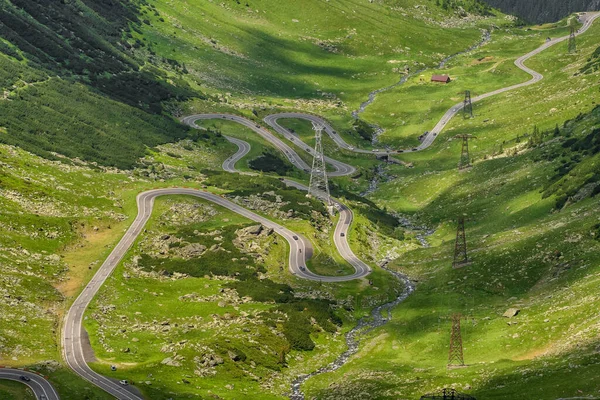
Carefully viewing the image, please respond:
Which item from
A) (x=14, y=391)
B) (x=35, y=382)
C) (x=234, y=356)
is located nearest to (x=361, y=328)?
(x=234, y=356)

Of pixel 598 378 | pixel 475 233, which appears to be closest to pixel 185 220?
pixel 475 233

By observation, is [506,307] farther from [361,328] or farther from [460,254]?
[460,254]

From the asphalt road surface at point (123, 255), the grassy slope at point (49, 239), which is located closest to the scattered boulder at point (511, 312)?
the asphalt road surface at point (123, 255)

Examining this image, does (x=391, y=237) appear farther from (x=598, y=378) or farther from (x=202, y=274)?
(x=598, y=378)

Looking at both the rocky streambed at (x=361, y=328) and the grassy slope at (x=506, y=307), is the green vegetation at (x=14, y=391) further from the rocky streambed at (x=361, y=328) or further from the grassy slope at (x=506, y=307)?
the grassy slope at (x=506, y=307)

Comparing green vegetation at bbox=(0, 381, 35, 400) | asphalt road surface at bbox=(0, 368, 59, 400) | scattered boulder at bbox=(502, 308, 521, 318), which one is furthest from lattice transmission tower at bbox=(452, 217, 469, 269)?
green vegetation at bbox=(0, 381, 35, 400)

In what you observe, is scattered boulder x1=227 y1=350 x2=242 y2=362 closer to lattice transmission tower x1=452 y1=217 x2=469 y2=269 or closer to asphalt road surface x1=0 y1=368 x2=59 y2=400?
asphalt road surface x1=0 y1=368 x2=59 y2=400
